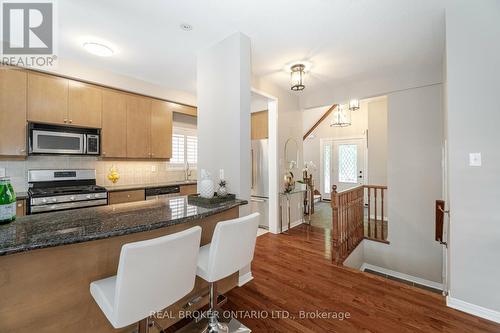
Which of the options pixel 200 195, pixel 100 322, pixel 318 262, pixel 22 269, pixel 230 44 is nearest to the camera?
pixel 22 269

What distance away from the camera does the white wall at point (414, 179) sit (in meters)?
3.33

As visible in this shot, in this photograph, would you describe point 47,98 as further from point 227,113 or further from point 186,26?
point 227,113

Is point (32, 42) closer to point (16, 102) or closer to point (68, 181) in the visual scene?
point (16, 102)

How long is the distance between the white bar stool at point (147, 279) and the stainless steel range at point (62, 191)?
2134 millimetres

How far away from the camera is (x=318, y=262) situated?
9.47 feet

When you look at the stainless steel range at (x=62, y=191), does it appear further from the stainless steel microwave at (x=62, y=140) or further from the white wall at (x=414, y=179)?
the white wall at (x=414, y=179)

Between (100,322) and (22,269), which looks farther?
(100,322)

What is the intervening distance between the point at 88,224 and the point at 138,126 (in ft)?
9.04

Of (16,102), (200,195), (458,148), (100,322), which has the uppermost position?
(16,102)

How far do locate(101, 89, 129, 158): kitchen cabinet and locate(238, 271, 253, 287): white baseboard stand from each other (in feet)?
8.77

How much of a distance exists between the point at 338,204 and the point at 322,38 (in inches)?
84.3

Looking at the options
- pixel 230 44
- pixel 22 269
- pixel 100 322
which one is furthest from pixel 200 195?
pixel 230 44

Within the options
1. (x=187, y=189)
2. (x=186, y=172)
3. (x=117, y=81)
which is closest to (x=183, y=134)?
(x=186, y=172)

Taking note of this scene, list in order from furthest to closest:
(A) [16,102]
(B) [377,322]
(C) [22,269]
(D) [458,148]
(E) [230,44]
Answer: (A) [16,102] < (E) [230,44] < (D) [458,148] < (B) [377,322] < (C) [22,269]
